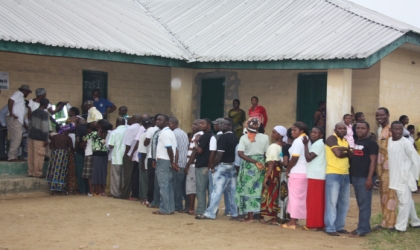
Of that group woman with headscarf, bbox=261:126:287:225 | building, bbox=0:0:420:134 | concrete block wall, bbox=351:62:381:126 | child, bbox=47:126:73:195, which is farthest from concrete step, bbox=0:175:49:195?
concrete block wall, bbox=351:62:381:126

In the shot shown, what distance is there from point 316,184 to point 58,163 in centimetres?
528

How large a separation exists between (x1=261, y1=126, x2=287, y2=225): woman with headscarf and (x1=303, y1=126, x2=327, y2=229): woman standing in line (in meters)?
0.54

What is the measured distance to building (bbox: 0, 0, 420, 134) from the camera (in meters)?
12.5

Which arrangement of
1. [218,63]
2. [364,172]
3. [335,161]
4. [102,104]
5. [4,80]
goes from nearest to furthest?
[364,172], [335,161], [4,80], [218,63], [102,104]

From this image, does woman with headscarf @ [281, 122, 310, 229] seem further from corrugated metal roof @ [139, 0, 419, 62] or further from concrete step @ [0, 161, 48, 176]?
concrete step @ [0, 161, 48, 176]

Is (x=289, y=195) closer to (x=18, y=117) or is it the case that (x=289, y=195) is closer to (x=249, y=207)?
(x=249, y=207)

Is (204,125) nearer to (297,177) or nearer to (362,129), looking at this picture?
(297,177)

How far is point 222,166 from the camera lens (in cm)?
959

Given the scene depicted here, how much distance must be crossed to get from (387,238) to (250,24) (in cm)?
796

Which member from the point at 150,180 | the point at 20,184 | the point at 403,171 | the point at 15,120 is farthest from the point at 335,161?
the point at 15,120

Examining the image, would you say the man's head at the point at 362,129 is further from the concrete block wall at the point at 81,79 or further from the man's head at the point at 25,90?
the concrete block wall at the point at 81,79

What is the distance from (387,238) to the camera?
26.9ft

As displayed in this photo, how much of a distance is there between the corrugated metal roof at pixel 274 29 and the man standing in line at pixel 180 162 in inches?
137

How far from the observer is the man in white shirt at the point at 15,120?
12.1 metres
